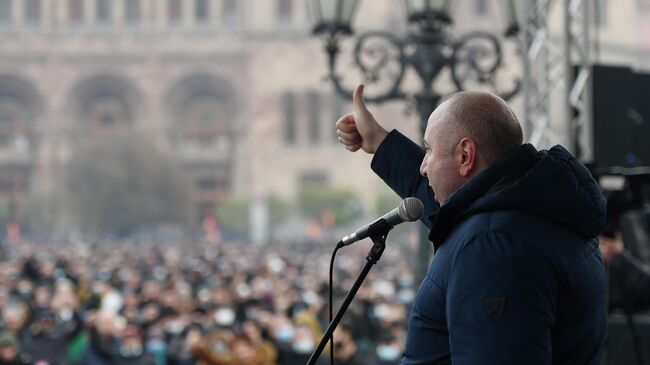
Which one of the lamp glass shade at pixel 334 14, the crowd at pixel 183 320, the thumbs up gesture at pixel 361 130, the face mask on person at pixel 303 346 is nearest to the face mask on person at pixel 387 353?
the crowd at pixel 183 320

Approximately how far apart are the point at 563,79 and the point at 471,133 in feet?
13.8

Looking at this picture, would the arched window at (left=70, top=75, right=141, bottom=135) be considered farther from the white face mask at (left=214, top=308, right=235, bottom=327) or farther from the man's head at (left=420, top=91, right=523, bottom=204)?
the man's head at (left=420, top=91, right=523, bottom=204)

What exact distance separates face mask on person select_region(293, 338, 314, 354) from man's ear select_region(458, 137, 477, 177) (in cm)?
909

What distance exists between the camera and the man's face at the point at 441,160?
2297 mm

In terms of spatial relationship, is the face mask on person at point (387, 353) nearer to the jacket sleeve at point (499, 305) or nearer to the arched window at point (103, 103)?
the jacket sleeve at point (499, 305)

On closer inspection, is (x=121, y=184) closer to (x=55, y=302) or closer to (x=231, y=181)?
(x=231, y=181)

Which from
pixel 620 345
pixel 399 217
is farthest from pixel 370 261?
pixel 620 345

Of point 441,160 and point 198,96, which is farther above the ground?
point 441,160

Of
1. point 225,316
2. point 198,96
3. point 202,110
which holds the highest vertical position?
point 225,316

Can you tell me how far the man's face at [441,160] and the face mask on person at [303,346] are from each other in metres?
9.02

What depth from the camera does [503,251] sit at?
209 cm

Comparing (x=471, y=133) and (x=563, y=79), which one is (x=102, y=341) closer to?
(x=563, y=79)

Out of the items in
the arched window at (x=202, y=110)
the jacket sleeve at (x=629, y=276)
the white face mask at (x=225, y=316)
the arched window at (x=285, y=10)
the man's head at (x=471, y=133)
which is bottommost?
the arched window at (x=202, y=110)

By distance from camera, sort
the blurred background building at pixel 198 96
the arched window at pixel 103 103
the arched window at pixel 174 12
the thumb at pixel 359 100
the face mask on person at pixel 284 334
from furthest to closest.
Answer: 1. the arched window at pixel 174 12
2. the arched window at pixel 103 103
3. the blurred background building at pixel 198 96
4. the face mask on person at pixel 284 334
5. the thumb at pixel 359 100
